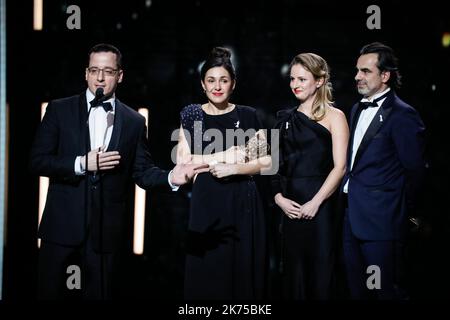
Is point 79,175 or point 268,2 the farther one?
point 268,2

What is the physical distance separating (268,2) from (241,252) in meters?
1.97

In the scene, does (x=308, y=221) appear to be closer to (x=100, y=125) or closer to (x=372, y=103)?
(x=372, y=103)

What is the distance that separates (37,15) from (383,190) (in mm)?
2649

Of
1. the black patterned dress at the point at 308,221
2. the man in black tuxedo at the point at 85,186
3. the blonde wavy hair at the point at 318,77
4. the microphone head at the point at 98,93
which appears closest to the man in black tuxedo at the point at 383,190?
the black patterned dress at the point at 308,221

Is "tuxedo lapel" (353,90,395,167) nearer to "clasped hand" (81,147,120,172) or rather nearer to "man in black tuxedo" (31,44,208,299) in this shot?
"man in black tuxedo" (31,44,208,299)

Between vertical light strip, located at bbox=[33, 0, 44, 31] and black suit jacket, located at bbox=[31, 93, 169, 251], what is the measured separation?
3.15 ft

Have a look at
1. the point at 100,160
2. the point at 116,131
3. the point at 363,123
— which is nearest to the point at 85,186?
the point at 100,160

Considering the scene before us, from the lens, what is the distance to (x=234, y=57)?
450 centimetres

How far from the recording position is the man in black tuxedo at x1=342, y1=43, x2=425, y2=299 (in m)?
3.52

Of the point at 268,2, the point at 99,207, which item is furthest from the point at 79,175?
the point at 268,2

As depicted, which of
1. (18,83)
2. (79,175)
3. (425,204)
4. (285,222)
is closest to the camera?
(79,175)

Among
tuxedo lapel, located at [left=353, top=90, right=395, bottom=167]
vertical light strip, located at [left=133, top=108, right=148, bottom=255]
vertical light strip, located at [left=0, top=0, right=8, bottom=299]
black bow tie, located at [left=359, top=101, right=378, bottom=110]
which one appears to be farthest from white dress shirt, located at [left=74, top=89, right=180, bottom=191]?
black bow tie, located at [left=359, top=101, right=378, bottom=110]
